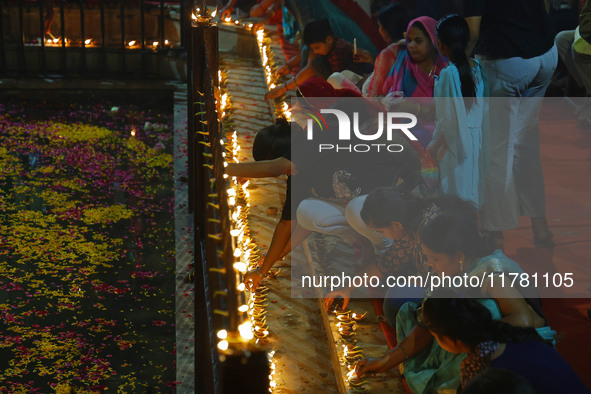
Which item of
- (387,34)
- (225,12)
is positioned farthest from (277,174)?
(225,12)

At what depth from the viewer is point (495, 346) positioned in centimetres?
265

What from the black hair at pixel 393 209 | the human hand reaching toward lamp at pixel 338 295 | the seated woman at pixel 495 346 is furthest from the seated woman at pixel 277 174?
the seated woman at pixel 495 346

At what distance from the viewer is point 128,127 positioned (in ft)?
31.7

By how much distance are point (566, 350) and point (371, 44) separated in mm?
4081

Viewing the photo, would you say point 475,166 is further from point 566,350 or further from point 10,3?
point 10,3

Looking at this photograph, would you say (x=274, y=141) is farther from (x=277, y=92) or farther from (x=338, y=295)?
(x=277, y=92)

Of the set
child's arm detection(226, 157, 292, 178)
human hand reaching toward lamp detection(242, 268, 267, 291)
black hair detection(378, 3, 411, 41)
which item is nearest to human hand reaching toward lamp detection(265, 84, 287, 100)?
black hair detection(378, 3, 411, 41)

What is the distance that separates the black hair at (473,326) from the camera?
2.65m

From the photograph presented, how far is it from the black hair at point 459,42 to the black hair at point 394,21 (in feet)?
5.13

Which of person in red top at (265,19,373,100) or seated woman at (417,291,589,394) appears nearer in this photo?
seated woman at (417,291,589,394)

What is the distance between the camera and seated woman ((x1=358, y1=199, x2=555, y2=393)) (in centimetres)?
294

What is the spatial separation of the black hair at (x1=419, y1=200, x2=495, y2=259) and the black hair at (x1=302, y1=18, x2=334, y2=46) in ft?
11.9

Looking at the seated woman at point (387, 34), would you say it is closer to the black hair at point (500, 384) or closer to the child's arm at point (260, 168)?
the child's arm at point (260, 168)

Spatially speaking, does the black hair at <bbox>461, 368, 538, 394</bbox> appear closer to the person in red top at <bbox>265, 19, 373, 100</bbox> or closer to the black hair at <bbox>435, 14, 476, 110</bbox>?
the black hair at <bbox>435, 14, 476, 110</bbox>
